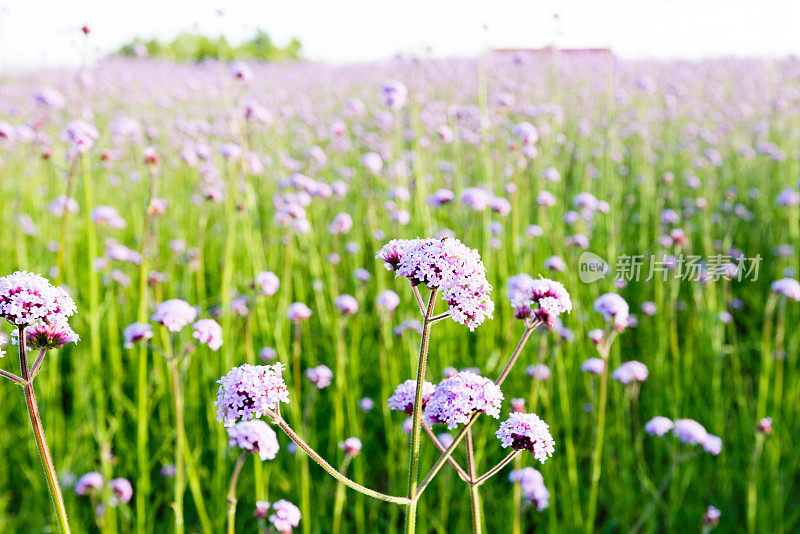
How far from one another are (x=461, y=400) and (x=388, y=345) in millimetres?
1680

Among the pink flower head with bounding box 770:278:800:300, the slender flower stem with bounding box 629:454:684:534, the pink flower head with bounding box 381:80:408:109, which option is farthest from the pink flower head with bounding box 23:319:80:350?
the pink flower head with bounding box 770:278:800:300

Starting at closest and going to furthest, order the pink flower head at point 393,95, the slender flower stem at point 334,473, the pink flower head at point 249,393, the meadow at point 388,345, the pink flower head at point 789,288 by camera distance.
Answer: the slender flower stem at point 334,473
the pink flower head at point 249,393
the meadow at point 388,345
the pink flower head at point 789,288
the pink flower head at point 393,95

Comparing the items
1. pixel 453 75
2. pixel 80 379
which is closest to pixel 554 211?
pixel 80 379

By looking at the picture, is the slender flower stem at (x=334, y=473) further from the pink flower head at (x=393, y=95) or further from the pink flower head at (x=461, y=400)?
the pink flower head at (x=393, y=95)

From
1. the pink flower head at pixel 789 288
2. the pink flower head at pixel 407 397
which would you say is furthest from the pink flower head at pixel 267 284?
the pink flower head at pixel 789 288

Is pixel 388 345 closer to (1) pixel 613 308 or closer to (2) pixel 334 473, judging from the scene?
(1) pixel 613 308

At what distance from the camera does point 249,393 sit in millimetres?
922

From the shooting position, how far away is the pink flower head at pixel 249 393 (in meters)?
0.91

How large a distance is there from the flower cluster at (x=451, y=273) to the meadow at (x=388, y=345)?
3.2 inches

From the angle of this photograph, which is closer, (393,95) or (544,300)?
(544,300)

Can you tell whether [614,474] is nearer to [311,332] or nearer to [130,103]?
[311,332]

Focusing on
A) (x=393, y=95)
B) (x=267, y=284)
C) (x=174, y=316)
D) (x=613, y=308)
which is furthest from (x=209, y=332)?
(x=393, y=95)

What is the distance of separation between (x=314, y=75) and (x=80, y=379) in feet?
38.4

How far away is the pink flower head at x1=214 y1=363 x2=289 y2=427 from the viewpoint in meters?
0.91
